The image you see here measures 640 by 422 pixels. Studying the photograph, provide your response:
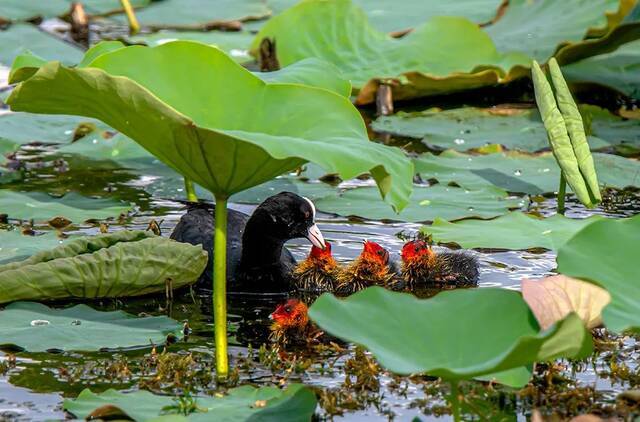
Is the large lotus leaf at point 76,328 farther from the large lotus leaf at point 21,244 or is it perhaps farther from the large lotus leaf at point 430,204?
the large lotus leaf at point 430,204

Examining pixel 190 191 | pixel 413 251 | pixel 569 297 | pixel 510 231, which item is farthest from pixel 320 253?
pixel 569 297

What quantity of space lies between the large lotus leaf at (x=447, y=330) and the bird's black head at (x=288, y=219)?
229cm

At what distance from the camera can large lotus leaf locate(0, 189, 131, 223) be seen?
6488mm

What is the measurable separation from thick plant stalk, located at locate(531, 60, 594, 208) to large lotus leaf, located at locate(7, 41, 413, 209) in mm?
2066

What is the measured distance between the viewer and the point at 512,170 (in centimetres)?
744

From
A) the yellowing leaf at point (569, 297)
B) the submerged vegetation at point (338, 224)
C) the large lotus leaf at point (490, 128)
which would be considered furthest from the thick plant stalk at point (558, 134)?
the yellowing leaf at point (569, 297)

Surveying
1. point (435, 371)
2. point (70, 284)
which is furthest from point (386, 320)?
point (70, 284)

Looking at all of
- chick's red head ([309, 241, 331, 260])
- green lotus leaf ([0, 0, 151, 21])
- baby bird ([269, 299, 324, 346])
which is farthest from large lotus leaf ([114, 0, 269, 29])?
baby bird ([269, 299, 324, 346])

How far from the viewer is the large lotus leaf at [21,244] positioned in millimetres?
5707

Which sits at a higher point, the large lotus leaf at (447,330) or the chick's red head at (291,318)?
the large lotus leaf at (447,330)

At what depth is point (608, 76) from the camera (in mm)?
9188

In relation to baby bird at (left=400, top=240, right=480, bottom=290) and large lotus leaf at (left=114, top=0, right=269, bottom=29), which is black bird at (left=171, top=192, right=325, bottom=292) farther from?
large lotus leaf at (left=114, top=0, right=269, bottom=29)

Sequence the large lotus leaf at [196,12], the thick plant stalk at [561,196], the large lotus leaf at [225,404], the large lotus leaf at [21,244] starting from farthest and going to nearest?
the large lotus leaf at [196,12], the thick plant stalk at [561,196], the large lotus leaf at [21,244], the large lotus leaf at [225,404]

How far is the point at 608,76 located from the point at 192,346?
201 inches
